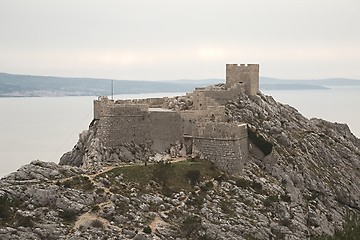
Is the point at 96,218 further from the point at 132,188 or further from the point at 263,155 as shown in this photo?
the point at 263,155

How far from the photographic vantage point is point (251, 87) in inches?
2013

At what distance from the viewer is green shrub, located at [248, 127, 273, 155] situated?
1742 inches

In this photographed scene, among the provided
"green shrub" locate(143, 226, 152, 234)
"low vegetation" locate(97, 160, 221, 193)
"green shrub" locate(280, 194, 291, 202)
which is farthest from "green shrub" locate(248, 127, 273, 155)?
"green shrub" locate(143, 226, 152, 234)

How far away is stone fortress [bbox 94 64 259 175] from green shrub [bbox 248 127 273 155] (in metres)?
0.84

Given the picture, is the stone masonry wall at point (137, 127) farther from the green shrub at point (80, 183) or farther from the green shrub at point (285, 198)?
the green shrub at point (285, 198)

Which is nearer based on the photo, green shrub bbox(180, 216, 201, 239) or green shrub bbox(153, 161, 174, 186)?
green shrub bbox(180, 216, 201, 239)

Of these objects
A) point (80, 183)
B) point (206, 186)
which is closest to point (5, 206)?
point (80, 183)

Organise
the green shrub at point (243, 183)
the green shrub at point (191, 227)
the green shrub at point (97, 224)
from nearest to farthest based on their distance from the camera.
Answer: the green shrub at point (97, 224) < the green shrub at point (191, 227) < the green shrub at point (243, 183)

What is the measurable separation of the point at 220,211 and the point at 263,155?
9.17 metres

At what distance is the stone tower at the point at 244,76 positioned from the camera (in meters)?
51.1

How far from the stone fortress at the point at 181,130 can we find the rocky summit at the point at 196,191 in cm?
67

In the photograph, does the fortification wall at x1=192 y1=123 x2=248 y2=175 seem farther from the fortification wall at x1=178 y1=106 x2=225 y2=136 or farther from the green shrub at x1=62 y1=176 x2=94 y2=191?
the green shrub at x1=62 y1=176 x2=94 y2=191

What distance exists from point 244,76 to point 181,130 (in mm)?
10484

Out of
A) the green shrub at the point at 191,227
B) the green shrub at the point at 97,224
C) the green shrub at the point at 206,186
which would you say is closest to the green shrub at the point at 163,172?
the green shrub at the point at 206,186
